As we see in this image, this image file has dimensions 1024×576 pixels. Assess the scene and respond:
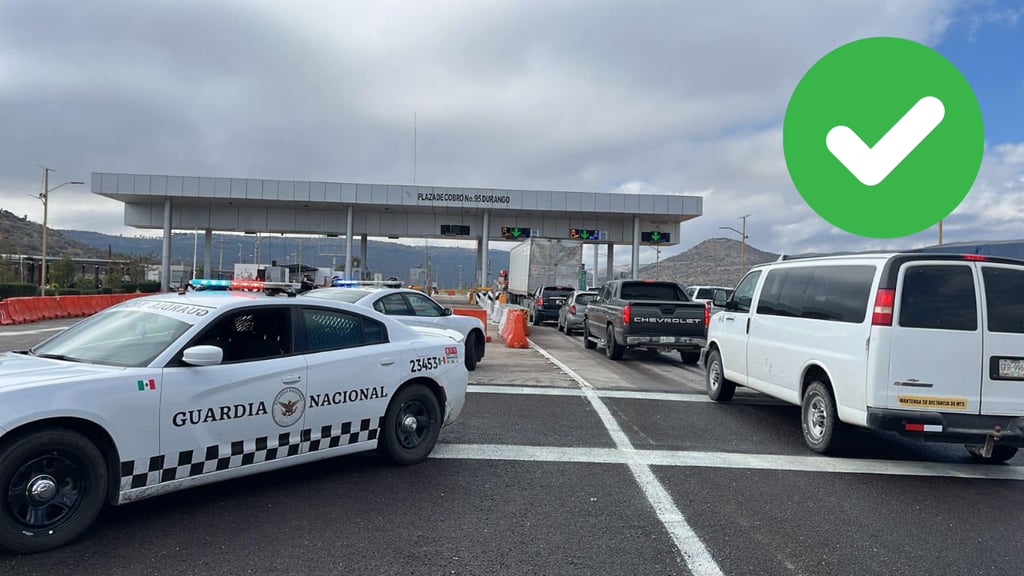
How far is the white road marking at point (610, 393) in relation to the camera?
9.77 meters

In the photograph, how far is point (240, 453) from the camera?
4.80 metres

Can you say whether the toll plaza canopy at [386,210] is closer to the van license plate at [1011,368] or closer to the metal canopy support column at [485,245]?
the metal canopy support column at [485,245]

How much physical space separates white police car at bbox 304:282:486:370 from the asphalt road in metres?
4.25

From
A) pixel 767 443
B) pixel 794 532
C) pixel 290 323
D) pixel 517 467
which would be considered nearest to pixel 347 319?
pixel 290 323

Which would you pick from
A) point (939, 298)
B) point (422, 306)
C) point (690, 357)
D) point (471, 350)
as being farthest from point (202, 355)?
point (690, 357)

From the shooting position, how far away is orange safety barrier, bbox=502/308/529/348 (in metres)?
16.8

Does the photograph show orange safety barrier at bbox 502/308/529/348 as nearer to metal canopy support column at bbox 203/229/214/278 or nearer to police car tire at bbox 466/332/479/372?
police car tire at bbox 466/332/479/372

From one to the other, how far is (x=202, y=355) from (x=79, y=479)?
99cm

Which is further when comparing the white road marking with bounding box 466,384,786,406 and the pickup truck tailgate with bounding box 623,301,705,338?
the pickup truck tailgate with bounding box 623,301,705,338

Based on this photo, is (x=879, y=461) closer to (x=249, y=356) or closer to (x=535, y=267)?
(x=249, y=356)

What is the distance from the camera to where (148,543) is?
13.7 feet

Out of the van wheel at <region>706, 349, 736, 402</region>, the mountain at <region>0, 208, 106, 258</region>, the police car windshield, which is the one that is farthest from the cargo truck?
the mountain at <region>0, 208, 106, 258</region>

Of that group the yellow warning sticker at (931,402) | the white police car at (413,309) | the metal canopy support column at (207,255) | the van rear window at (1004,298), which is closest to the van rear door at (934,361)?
the yellow warning sticker at (931,402)

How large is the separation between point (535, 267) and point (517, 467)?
958 inches
